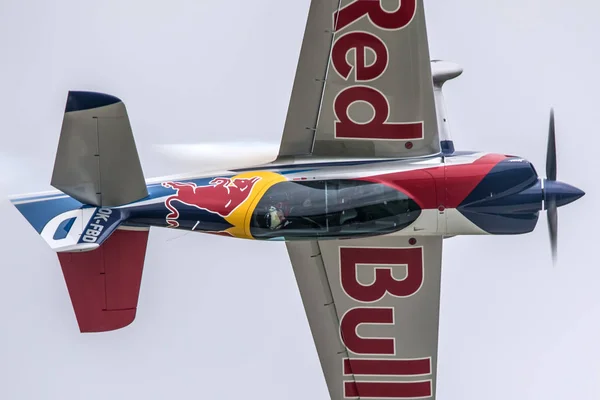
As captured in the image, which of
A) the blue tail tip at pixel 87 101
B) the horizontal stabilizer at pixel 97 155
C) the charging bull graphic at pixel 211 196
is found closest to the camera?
the blue tail tip at pixel 87 101

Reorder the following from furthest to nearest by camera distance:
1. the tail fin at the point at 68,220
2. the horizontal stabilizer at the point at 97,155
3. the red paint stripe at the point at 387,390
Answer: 1. the red paint stripe at the point at 387,390
2. the tail fin at the point at 68,220
3. the horizontal stabilizer at the point at 97,155

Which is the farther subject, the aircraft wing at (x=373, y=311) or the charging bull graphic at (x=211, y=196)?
the aircraft wing at (x=373, y=311)

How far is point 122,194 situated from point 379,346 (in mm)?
4453

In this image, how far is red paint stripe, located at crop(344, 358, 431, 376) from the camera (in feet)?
63.8

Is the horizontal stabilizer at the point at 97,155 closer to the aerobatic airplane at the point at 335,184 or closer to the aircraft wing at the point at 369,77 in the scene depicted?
the aerobatic airplane at the point at 335,184

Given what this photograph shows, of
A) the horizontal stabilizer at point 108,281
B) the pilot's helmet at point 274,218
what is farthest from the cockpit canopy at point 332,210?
the horizontal stabilizer at point 108,281

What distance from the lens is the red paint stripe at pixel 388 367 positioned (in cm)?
1944

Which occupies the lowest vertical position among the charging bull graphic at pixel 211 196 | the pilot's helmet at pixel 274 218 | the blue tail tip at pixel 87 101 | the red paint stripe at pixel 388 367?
the red paint stripe at pixel 388 367

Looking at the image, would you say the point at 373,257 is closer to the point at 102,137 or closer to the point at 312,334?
the point at 312,334

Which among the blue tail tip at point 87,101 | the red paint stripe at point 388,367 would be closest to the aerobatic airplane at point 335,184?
the blue tail tip at point 87,101

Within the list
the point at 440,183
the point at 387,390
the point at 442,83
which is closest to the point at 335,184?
the point at 440,183

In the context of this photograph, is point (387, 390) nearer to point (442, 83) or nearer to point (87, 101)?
point (442, 83)

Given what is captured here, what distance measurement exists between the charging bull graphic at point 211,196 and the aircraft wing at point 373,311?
1.36 meters

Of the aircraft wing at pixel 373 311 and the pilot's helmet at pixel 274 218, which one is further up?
the pilot's helmet at pixel 274 218
